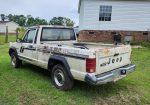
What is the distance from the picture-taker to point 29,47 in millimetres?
8984

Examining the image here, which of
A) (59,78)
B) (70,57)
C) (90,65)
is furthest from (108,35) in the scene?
(90,65)

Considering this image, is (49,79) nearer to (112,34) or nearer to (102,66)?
(102,66)

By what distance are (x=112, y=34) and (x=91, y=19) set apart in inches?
89.9

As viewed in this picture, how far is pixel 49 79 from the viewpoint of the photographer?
880 cm

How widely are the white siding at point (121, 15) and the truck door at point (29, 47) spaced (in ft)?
40.0

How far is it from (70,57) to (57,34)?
2432 mm

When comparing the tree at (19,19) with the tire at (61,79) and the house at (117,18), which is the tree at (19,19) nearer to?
the house at (117,18)

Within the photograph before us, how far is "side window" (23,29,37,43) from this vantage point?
29.3 feet

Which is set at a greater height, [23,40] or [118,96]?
[23,40]

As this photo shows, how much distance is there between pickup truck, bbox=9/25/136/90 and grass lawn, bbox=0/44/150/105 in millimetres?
490

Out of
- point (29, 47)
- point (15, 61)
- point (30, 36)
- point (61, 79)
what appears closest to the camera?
point (61, 79)

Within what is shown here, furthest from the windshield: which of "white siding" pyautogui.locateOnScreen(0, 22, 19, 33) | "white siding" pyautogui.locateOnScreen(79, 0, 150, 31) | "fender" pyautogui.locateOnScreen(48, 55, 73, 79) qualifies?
"white siding" pyautogui.locateOnScreen(0, 22, 19, 33)

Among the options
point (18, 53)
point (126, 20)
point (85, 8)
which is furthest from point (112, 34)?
point (18, 53)

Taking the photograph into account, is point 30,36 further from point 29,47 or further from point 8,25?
point 8,25
